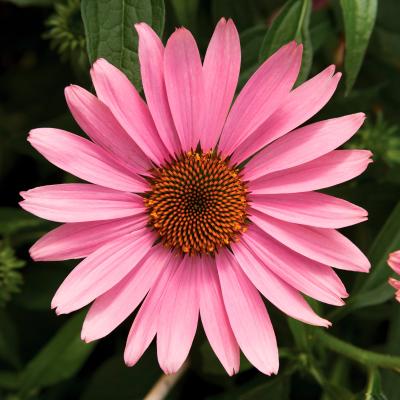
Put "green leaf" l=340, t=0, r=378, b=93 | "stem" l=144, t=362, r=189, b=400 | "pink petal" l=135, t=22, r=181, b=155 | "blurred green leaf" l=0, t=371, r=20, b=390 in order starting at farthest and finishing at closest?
"blurred green leaf" l=0, t=371, r=20, b=390, "stem" l=144, t=362, r=189, b=400, "green leaf" l=340, t=0, r=378, b=93, "pink petal" l=135, t=22, r=181, b=155

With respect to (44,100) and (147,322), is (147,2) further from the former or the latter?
(44,100)

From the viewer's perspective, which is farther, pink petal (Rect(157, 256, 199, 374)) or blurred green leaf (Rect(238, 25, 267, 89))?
blurred green leaf (Rect(238, 25, 267, 89))

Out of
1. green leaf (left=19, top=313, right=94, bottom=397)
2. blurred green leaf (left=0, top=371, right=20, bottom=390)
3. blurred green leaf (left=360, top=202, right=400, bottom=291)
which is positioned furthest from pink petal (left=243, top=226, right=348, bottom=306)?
blurred green leaf (left=0, top=371, right=20, bottom=390)

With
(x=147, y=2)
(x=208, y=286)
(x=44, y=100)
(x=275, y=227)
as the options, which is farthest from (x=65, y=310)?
(x=44, y=100)

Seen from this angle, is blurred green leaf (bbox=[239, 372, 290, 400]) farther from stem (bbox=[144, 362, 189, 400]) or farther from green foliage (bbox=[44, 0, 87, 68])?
green foliage (bbox=[44, 0, 87, 68])

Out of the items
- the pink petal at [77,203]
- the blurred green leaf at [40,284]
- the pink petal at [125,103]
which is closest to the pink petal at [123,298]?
the pink petal at [77,203]

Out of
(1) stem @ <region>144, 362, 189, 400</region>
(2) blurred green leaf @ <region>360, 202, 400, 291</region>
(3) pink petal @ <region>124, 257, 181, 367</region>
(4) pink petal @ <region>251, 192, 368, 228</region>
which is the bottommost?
(1) stem @ <region>144, 362, 189, 400</region>
